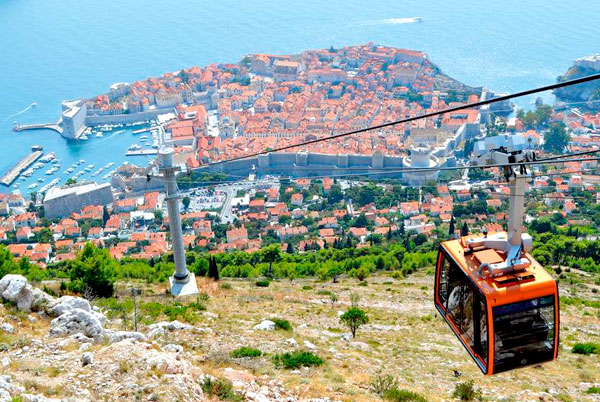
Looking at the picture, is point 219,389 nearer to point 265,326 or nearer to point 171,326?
point 171,326

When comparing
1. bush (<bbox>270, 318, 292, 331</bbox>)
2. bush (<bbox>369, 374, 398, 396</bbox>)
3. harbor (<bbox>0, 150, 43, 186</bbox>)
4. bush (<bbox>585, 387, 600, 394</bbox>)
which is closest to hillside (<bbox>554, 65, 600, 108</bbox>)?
harbor (<bbox>0, 150, 43, 186</bbox>)

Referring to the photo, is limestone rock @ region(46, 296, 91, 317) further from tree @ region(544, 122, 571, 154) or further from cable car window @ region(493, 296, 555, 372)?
tree @ region(544, 122, 571, 154)

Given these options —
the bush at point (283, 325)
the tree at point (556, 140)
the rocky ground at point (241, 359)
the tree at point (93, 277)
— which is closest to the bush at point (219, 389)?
the rocky ground at point (241, 359)

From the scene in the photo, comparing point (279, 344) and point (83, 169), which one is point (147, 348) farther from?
point (83, 169)

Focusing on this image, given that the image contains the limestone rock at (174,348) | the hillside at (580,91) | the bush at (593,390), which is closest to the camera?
the bush at (593,390)

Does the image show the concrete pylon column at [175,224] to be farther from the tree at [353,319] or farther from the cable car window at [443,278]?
the cable car window at [443,278]

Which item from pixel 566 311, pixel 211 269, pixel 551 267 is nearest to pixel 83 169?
pixel 211 269
